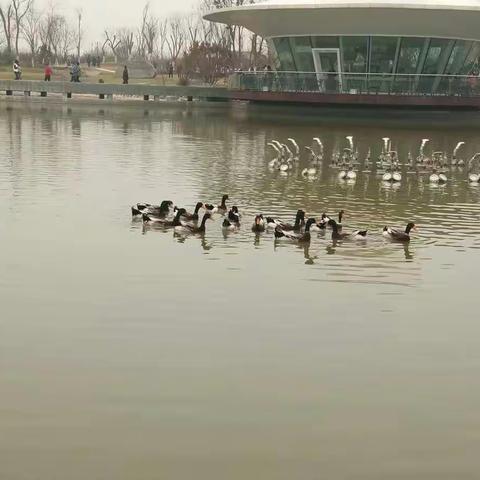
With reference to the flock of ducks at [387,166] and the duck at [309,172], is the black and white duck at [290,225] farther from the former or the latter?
the duck at [309,172]

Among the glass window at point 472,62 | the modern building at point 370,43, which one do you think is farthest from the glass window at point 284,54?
the glass window at point 472,62

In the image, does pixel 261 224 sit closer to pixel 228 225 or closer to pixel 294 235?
pixel 228 225

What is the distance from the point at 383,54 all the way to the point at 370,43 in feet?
3.87

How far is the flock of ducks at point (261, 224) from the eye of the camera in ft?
52.7

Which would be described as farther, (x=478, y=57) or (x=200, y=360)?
(x=478, y=57)

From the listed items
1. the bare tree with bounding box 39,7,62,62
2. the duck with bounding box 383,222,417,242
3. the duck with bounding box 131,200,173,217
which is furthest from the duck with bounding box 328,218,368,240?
the bare tree with bounding box 39,7,62,62

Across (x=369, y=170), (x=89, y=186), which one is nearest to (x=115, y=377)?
(x=89, y=186)

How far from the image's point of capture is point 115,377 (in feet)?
30.0

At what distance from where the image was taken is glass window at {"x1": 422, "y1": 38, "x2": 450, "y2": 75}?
56.6 m

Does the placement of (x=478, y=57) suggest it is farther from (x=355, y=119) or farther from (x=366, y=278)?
(x=366, y=278)

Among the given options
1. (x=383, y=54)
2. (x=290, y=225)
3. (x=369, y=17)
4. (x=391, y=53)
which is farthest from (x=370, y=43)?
(x=290, y=225)

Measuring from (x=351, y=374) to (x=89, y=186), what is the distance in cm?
1383

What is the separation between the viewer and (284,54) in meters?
A: 60.3

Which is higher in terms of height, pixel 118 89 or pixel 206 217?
pixel 118 89
